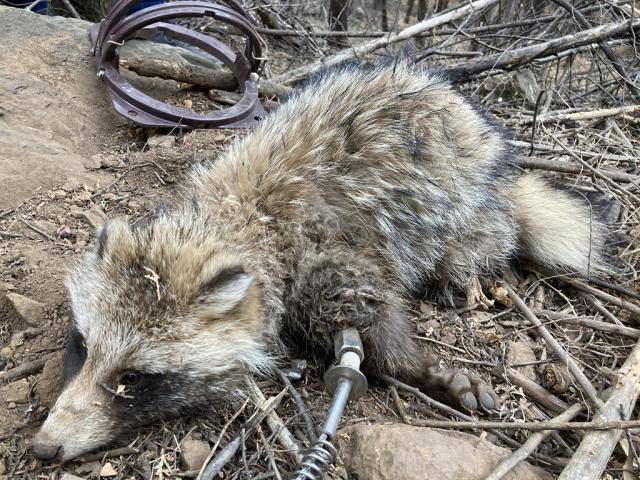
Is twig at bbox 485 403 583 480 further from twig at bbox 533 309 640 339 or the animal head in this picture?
the animal head

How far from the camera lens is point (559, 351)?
285cm

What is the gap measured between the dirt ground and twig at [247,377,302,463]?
70mm

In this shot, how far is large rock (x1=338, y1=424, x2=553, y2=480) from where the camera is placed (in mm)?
2232

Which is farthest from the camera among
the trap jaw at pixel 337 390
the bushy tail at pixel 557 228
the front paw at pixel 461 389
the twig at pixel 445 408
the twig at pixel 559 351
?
the bushy tail at pixel 557 228

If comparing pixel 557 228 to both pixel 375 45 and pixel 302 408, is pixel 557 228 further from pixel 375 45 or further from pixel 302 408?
→ pixel 375 45

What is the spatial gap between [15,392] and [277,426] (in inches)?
48.6

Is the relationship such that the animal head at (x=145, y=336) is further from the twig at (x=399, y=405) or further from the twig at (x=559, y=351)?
the twig at (x=559, y=351)

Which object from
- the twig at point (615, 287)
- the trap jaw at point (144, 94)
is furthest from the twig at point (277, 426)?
the trap jaw at point (144, 94)

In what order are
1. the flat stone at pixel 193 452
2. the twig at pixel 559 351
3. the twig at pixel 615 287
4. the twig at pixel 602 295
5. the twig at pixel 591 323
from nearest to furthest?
the flat stone at pixel 193 452 → the twig at pixel 559 351 → the twig at pixel 591 323 → the twig at pixel 602 295 → the twig at pixel 615 287

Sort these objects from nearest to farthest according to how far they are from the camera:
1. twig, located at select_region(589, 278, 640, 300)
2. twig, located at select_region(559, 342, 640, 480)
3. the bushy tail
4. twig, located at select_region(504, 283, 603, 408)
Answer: twig, located at select_region(559, 342, 640, 480) → twig, located at select_region(504, 283, 603, 408) → twig, located at select_region(589, 278, 640, 300) → the bushy tail

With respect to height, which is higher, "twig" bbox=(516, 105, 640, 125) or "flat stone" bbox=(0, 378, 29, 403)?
"twig" bbox=(516, 105, 640, 125)

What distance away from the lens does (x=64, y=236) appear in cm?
331

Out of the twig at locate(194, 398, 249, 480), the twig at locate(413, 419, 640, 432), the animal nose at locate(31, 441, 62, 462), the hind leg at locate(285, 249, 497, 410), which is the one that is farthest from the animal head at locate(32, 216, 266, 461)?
the twig at locate(413, 419, 640, 432)

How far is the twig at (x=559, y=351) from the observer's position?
101 inches
